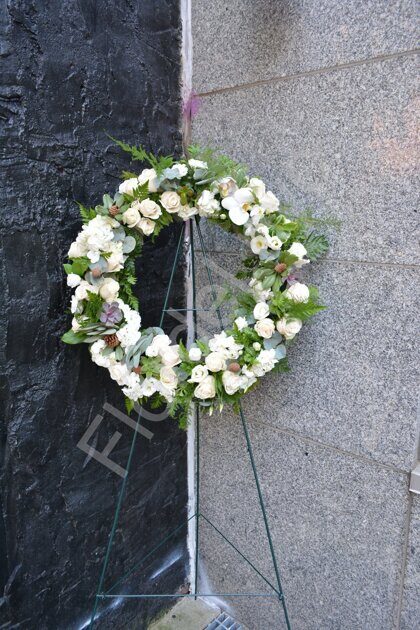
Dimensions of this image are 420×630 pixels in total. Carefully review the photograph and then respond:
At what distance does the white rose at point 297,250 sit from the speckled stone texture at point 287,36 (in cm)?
74

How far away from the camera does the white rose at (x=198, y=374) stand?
69.2 inches

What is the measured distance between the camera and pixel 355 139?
1.81m

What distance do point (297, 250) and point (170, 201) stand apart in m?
0.54

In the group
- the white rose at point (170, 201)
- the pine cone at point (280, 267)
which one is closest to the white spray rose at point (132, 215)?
the white rose at point (170, 201)

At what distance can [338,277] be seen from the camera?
1934mm

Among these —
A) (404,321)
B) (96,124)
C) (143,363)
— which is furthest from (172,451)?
(96,124)

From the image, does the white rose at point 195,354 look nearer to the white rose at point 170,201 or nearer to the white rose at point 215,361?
the white rose at point 215,361

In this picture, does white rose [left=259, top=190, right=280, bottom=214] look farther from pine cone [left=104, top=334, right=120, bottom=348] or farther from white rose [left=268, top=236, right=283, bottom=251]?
pine cone [left=104, top=334, right=120, bottom=348]

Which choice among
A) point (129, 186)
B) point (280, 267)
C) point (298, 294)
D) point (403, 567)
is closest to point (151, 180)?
point (129, 186)

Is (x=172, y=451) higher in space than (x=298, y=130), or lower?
lower

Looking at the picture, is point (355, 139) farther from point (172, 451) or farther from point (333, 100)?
point (172, 451)

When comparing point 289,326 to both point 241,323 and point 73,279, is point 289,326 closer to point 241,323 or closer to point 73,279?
point 241,323

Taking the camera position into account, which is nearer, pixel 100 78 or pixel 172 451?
pixel 100 78

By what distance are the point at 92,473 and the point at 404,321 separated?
1520 millimetres
